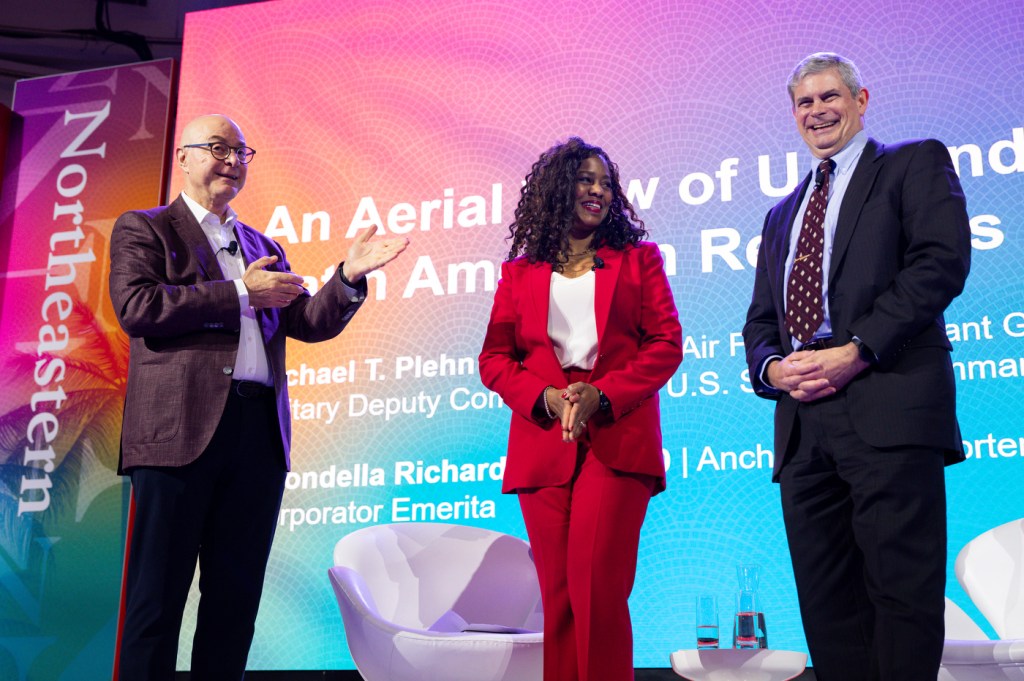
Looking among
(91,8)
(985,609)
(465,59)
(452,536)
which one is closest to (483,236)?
(465,59)

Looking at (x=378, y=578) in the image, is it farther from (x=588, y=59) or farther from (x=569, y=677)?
(x=588, y=59)

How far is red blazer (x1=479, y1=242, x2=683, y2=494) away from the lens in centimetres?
243

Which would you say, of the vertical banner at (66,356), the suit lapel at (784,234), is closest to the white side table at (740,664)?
the suit lapel at (784,234)

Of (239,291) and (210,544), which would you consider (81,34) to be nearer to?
(239,291)

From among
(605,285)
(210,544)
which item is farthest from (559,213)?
(210,544)

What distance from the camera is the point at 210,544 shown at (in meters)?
2.66

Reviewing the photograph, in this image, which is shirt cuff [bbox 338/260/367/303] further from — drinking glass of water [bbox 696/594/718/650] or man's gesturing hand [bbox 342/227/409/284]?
drinking glass of water [bbox 696/594/718/650]

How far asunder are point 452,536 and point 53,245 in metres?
3.09

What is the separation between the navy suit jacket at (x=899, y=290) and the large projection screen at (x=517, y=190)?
1642 millimetres

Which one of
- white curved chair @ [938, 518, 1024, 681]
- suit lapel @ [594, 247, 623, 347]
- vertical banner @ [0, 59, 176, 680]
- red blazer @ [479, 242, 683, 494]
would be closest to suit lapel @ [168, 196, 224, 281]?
red blazer @ [479, 242, 683, 494]

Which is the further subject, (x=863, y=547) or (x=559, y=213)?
(x=559, y=213)

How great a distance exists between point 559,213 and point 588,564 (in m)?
0.96

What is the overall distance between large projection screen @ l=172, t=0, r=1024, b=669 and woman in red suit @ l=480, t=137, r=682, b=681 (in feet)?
4.84

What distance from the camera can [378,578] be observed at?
3.36 m
